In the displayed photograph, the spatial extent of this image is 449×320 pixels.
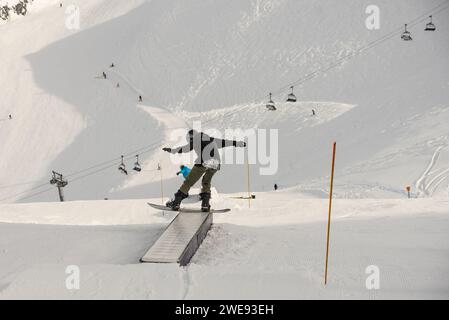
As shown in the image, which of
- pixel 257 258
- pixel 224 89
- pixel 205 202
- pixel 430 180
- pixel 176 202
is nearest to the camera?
pixel 257 258

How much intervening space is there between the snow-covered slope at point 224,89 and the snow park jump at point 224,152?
175 mm

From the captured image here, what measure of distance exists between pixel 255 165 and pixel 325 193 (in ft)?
39.7

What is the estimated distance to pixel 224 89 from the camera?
1738 inches

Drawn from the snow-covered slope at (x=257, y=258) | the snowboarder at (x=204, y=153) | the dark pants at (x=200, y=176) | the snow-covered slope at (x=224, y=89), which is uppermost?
the snow-covered slope at (x=224, y=89)

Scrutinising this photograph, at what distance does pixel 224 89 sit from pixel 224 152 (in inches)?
459

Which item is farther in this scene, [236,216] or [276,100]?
[276,100]

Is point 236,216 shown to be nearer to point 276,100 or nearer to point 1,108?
point 276,100

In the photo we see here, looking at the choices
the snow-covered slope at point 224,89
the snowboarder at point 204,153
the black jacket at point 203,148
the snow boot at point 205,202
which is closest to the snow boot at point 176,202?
the snowboarder at point 204,153

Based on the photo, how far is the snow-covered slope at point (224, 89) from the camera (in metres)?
29.6

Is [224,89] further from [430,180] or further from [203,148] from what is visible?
[203,148]

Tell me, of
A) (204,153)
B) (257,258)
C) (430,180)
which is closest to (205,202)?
(204,153)

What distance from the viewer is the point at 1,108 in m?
46.8

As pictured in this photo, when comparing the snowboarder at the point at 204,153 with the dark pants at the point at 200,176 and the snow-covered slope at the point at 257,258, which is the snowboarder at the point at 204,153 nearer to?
the dark pants at the point at 200,176
